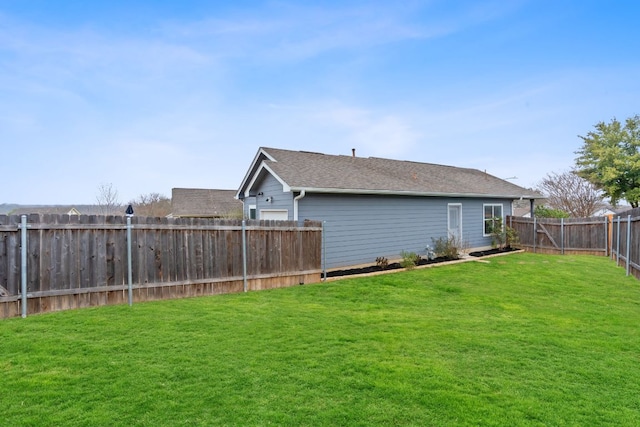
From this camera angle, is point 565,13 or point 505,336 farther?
point 565,13

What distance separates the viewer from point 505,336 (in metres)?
5.26

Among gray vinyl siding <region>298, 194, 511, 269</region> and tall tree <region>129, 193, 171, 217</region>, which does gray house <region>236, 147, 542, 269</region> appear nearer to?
gray vinyl siding <region>298, 194, 511, 269</region>

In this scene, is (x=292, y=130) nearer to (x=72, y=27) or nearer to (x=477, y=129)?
(x=477, y=129)

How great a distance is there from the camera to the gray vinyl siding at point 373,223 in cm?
1132

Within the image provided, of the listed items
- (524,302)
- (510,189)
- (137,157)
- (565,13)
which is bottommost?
(524,302)

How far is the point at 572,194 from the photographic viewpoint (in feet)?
111

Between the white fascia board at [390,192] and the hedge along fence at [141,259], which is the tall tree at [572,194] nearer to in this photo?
the white fascia board at [390,192]

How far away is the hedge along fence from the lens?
6160 mm

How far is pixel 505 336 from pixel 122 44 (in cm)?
1382

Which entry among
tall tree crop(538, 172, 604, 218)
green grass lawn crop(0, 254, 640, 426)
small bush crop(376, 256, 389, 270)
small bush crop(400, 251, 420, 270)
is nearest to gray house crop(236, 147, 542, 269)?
small bush crop(376, 256, 389, 270)

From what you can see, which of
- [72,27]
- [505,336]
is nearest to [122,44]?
[72,27]

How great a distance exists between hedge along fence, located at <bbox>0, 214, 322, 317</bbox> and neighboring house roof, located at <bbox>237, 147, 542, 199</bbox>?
2041 mm

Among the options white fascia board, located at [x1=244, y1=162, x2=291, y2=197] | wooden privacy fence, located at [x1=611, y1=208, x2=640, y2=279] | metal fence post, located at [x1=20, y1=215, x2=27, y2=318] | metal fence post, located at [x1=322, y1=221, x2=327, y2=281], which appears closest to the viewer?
metal fence post, located at [x1=20, y1=215, x2=27, y2=318]

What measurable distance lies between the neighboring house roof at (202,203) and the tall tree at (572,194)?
28.2 m
